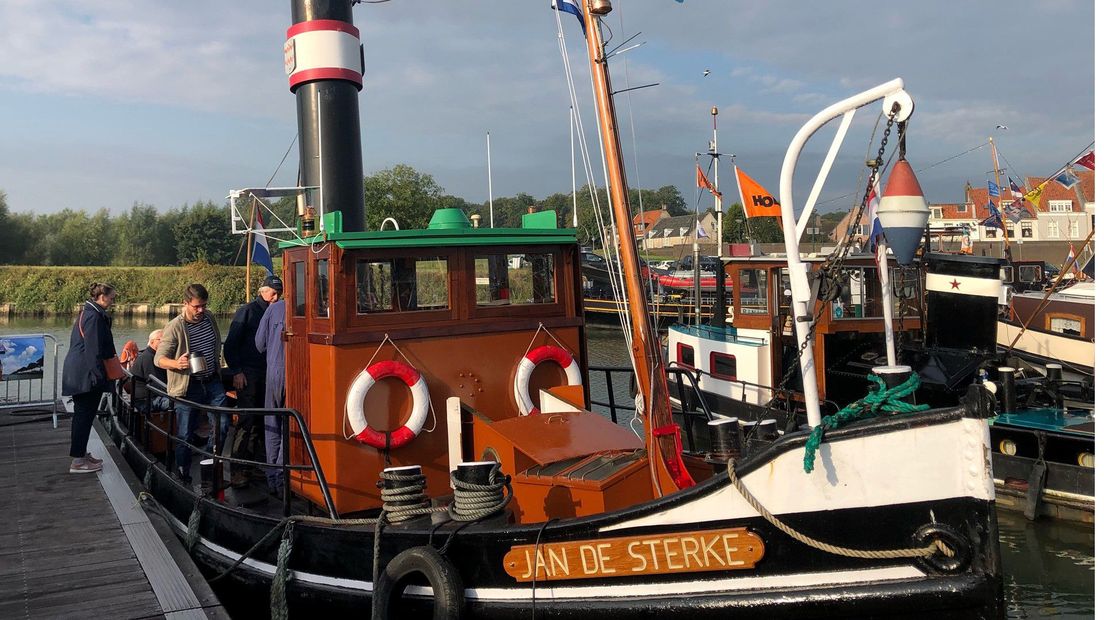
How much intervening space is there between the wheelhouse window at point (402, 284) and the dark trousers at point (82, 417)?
365 cm

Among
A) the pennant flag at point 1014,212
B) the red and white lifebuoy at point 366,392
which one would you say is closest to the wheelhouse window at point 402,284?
the red and white lifebuoy at point 366,392

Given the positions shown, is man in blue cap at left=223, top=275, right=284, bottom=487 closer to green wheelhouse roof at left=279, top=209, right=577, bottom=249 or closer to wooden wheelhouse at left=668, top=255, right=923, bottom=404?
green wheelhouse roof at left=279, top=209, right=577, bottom=249

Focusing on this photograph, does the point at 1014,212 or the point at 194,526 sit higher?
the point at 1014,212

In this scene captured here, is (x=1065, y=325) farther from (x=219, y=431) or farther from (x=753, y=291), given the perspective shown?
(x=219, y=431)

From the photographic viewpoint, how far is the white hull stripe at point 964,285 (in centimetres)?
1475

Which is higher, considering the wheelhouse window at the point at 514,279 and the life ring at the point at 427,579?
the wheelhouse window at the point at 514,279

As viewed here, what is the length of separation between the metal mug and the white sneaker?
2.28 metres

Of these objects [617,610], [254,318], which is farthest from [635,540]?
[254,318]

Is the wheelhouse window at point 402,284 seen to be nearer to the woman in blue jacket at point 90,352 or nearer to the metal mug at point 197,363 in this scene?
the metal mug at point 197,363

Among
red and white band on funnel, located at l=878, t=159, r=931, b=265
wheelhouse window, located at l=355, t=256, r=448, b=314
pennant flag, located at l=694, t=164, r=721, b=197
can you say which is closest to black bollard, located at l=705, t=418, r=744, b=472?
red and white band on funnel, located at l=878, t=159, r=931, b=265

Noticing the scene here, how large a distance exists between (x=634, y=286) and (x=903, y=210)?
158cm

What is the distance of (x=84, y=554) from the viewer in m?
6.56

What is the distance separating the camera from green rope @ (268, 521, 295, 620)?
5695 mm

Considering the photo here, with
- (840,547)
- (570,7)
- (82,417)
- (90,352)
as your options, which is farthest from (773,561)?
(82,417)
